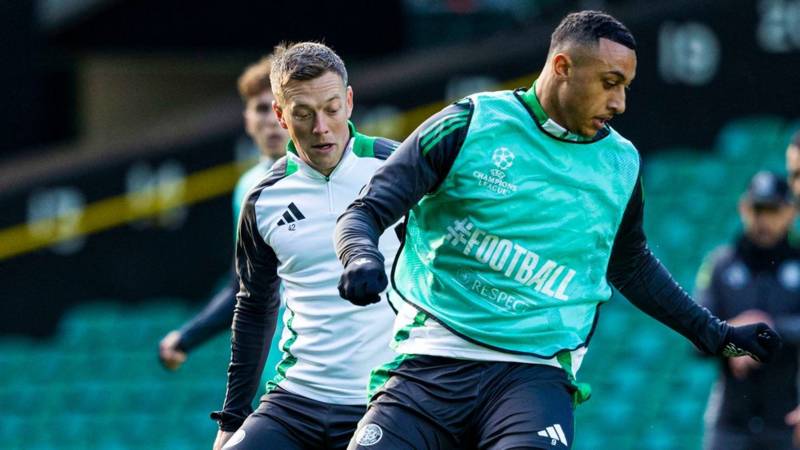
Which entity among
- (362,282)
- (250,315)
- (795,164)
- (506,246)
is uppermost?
(362,282)

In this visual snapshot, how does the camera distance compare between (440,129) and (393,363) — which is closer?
(440,129)

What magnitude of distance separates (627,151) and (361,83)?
24.2 ft

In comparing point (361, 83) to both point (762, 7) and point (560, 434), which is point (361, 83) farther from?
point (560, 434)

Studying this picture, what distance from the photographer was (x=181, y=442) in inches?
444

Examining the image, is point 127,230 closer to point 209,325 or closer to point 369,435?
point 209,325

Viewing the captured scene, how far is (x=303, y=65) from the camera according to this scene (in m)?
4.40

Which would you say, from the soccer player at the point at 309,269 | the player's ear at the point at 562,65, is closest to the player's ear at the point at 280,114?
the soccer player at the point at 309,269

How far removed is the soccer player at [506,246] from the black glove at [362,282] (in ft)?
1.26

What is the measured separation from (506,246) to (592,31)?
0.62 meters

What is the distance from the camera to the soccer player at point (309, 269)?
4418 millimetres

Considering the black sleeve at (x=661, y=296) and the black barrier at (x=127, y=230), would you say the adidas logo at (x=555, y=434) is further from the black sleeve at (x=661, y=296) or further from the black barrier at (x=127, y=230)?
the black barrier at (x=127, y=230)

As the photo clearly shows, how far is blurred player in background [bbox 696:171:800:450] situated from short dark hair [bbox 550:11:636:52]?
3.12 m

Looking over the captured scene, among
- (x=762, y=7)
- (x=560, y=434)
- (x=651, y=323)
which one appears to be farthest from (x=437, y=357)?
(x=762, y=7)

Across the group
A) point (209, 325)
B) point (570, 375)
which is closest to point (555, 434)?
point (570, 375)
